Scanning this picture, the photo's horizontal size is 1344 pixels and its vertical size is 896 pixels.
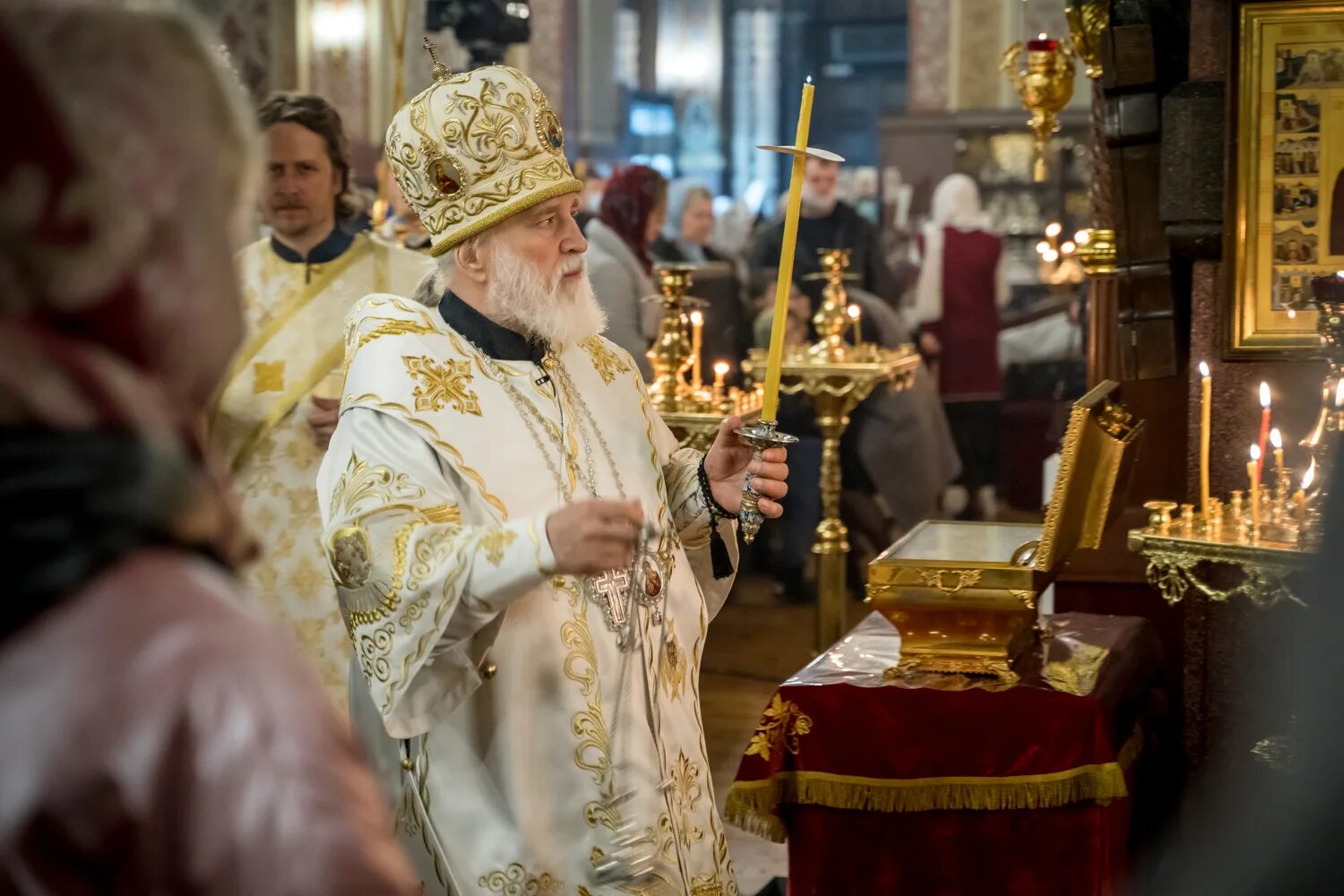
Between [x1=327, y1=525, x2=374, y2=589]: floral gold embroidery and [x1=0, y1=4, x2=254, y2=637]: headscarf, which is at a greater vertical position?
[x1=0, y1=4, x2=254, y2=637]: headscarf

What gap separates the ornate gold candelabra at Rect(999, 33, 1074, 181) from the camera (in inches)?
191

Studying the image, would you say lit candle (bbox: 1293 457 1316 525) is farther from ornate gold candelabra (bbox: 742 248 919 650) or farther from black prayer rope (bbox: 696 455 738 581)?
ornate gold candelabra (bbox: 742 248 919 650)

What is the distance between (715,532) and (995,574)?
0.71 metres

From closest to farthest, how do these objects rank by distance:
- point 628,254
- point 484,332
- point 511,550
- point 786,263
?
point 511,550 < point 786,263 < point 484,332 < point 628,254

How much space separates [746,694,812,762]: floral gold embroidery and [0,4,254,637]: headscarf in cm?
240

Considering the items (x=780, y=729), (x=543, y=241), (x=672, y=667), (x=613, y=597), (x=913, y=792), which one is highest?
(x=543, y=241)

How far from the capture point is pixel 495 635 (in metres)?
2.28

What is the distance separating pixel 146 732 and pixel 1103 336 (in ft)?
13.7

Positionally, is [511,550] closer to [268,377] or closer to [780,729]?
[780,729]

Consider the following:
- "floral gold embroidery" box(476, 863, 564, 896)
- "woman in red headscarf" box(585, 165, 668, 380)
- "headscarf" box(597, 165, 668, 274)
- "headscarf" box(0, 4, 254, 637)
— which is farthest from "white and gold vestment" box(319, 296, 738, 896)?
A: "headscarf" box(597, 165, 668, 274)

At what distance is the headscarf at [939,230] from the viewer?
900 cm

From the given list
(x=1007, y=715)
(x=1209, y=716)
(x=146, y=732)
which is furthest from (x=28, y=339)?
(x=1209, y=716)

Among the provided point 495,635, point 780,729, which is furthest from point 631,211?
point 495,635

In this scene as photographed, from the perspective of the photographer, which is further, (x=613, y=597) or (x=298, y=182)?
(x=298, y=182)
